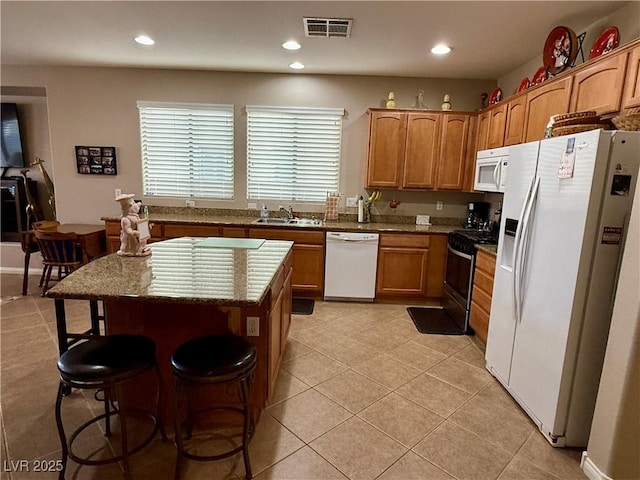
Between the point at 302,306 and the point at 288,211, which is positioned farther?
the point at 288,211

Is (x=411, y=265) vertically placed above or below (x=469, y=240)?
below

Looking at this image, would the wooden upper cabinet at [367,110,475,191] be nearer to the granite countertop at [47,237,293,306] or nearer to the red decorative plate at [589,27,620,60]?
the red decorative plate at [589,27,620,60]

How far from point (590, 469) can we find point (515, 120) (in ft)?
9.05

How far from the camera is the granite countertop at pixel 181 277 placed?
1.59m

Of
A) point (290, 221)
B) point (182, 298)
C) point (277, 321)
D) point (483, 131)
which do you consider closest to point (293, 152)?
point (290, 221)

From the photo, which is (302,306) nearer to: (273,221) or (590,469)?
(273,221)

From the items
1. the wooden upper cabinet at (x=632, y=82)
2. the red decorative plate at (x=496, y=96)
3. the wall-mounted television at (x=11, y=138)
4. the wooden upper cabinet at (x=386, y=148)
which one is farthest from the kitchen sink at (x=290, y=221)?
the wall-mounted television at (x=11, y=138)

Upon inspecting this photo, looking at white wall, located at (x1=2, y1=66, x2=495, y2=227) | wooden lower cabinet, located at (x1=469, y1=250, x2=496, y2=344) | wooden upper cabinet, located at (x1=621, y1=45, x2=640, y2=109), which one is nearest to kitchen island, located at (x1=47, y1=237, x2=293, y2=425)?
wooden lower cabinet, located at (x1=469, y1=250, x2=496, y2=344)

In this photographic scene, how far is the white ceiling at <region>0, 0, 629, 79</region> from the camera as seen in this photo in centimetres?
259

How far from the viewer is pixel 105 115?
14.6 feet

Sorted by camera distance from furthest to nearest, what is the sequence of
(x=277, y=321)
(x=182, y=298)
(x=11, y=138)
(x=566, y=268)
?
(x=11, y=138) → (x=277, y=321) → (x=566, y=268) → (x=182, y=298)

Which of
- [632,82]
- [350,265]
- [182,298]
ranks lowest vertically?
[350,265]

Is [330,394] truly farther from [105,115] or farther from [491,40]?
[105,115]

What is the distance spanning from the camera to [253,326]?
1938 mm
